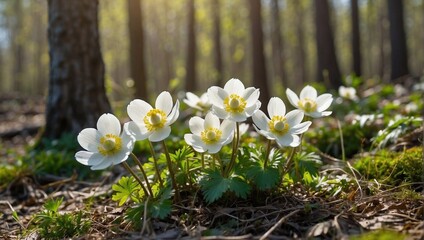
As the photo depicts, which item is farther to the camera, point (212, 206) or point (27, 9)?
point (27, 9)

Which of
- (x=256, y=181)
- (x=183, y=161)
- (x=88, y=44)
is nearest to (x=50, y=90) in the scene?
(x=88, y=44)

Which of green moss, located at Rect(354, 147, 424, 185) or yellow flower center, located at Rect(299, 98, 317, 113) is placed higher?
yellow flower center, located at Rect(299, 98, 317, 113)

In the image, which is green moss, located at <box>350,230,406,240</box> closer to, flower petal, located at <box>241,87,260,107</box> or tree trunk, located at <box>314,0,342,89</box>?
flower petal, located at <box>241,87,260,107</box>

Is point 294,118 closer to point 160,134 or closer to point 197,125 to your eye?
point 197,125

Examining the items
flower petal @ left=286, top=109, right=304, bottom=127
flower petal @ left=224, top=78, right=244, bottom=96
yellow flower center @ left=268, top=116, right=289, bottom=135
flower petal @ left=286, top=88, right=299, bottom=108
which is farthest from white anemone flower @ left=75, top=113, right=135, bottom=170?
flower petal @ left=286, top=88, right=299, bottom=108

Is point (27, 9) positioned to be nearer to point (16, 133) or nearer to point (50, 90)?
point (16, 133)

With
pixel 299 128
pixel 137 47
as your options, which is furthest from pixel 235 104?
pixel 137 47

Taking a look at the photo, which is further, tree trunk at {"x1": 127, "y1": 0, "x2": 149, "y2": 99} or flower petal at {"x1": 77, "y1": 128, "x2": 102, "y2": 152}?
tree trunk at {"x1": 127, "y1": 0, "x2": 149, "y2": 99}
